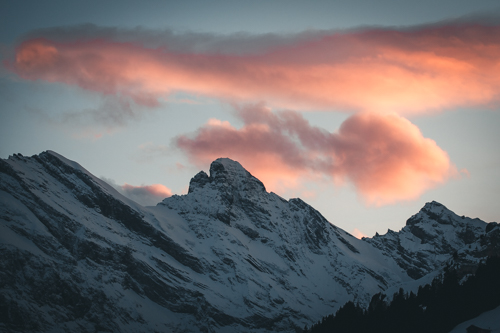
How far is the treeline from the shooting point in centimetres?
16225

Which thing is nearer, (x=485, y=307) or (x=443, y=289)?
(x=485, y=307)

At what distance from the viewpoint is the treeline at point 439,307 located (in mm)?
162250

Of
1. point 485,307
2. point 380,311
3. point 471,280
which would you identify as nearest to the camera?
point 485,307

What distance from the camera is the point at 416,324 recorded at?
16762 cm

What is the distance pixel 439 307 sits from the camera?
170 metres

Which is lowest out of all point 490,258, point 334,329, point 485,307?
point 334,329

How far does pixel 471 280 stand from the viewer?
576 feet

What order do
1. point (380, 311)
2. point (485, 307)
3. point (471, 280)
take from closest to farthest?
point (485, 307), point (471, 280), point (380, 311)

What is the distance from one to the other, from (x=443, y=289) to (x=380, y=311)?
66.9 feet

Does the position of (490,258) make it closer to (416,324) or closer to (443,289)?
(443,289)

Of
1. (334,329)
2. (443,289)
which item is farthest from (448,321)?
(334,329)

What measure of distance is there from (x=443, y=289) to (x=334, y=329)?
125 ft

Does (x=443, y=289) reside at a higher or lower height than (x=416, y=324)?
higher

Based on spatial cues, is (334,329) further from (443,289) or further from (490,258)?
(490,258)
